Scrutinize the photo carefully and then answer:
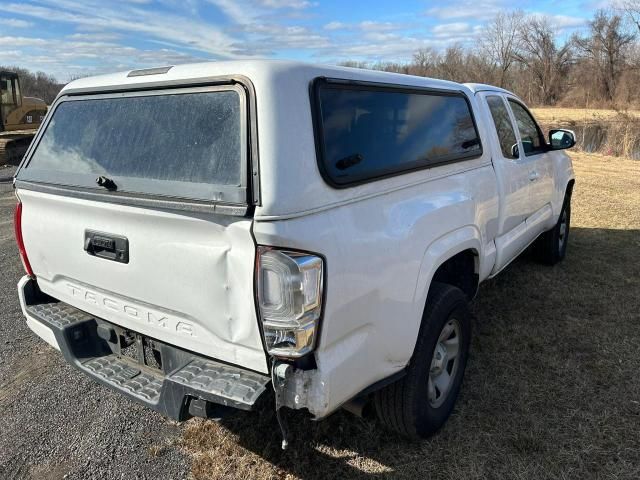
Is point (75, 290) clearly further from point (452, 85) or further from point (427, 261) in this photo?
point (452, 85)

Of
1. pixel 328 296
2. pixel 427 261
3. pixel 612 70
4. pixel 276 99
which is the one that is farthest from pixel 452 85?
pixel 612 70

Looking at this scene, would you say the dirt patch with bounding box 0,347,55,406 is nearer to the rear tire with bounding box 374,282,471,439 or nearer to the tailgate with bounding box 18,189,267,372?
the tailgate with bounding box 18,189,267,372

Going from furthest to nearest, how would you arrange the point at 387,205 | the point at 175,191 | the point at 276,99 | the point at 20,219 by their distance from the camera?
the point at 20,219, the point at 387,205, the point at 175,191, the point at 276,99

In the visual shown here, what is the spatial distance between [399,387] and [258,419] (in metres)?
1.01

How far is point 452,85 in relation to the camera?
3.41m

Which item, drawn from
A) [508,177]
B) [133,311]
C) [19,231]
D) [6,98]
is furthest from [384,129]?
→ [6,98]

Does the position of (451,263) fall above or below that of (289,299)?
below

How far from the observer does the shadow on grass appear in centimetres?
266

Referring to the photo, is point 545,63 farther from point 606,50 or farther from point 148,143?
point 148,143

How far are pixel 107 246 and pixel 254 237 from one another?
0.92 m

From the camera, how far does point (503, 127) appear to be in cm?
403

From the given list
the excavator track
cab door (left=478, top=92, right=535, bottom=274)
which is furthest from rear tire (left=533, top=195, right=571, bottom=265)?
the excavator track

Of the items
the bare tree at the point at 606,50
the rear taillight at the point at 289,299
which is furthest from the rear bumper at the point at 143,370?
the bare tree at the point at 606,50

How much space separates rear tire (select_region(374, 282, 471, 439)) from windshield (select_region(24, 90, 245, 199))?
52.7 inches
